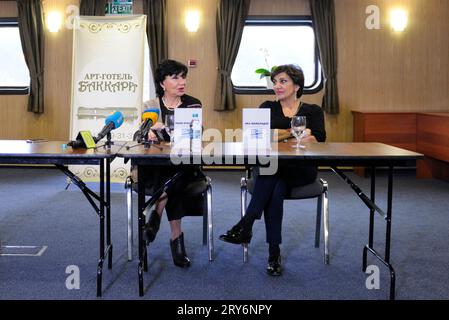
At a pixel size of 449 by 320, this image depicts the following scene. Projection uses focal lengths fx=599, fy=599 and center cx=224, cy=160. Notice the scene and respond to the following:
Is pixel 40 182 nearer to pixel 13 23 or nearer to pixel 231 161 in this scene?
pixel 13 23

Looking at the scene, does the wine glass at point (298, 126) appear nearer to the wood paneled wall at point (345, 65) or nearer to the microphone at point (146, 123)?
the microphone at point (146, 123)

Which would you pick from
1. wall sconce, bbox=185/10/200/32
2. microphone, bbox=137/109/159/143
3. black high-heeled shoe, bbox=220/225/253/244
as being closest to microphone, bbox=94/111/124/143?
microphone, bbox=137/109/159/143

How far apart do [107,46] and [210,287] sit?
3589mm

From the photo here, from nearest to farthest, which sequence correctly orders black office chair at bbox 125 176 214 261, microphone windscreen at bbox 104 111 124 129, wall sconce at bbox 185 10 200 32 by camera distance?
microphone windscreen at bbox 104 111 124 129, black office chair at bbox 125 176 214 261, wall sconce at bbox 185 10 200 32

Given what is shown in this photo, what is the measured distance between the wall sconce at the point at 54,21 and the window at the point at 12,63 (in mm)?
546

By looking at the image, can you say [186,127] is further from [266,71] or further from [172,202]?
[266,71]

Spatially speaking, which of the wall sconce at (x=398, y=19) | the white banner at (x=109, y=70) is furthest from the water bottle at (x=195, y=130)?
the wall sconce at (x=398, y=19)

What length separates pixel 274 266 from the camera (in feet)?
11.5

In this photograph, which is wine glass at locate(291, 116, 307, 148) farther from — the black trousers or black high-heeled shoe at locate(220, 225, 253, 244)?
black high-heeled shoe at locate(220, 225, 253, 244)

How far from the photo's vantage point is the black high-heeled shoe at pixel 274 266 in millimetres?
3488

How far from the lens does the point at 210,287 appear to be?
3281 millimetres

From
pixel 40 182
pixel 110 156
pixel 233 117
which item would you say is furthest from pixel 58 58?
pixel 110 156

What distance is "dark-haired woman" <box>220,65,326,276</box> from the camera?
343 cm

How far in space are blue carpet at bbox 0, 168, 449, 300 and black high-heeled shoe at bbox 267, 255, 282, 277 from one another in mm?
44
